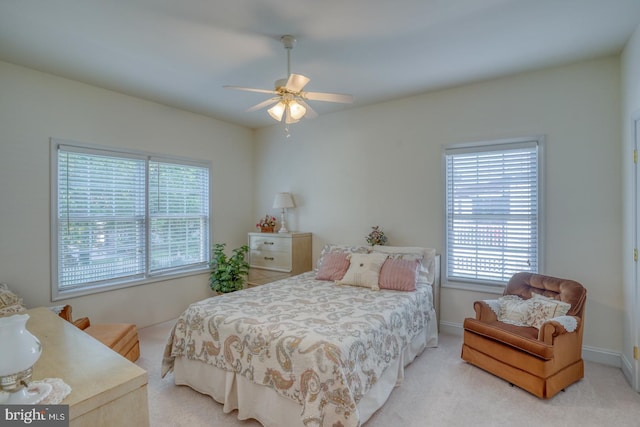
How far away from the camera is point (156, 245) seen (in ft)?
13.4

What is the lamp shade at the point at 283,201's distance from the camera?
4656mm

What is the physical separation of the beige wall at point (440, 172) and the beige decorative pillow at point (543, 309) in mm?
597

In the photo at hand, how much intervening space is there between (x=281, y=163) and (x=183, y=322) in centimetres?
303

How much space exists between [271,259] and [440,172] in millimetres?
2505

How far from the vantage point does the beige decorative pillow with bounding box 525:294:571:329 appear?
2.57 m

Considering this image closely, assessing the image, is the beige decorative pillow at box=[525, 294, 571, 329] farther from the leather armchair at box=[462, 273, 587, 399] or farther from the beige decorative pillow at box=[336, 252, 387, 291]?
the beige decorative pillow at box=[336, 252, 387, 291]

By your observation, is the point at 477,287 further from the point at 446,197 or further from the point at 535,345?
the point at 535,345

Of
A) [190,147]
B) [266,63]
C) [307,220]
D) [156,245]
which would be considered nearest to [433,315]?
[307,220]

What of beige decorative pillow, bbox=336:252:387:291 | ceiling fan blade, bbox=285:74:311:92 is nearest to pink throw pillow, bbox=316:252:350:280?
beige decorative pillow, bbox=336:252:387:291

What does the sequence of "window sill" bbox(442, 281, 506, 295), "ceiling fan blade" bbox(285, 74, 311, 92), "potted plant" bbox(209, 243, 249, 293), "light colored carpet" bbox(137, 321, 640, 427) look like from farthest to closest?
"potted plant" bbox(209, 243, 249, 293), "window sill" bbox(442, 281, 506, 295), "ceiling fan blade" bbox(285, 74, 311, 92), "light colored carpet" bbox(137, 321, 640, 427)

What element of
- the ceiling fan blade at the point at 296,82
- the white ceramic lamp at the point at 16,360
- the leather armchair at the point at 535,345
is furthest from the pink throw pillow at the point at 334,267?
the white ceramic lamp at the point at 16,360

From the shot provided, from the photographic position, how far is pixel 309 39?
252cm

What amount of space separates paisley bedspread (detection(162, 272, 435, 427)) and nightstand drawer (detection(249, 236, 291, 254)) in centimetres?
133

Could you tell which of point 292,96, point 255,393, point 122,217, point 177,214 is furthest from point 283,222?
point 255,393
